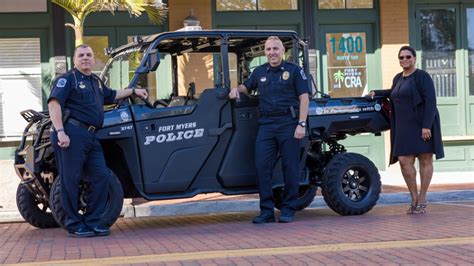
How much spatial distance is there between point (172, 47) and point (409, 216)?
3.44m

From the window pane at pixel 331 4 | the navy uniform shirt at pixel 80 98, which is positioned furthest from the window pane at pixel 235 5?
the navy uniform shirt at pixel 80 98

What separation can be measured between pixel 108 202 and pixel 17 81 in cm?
658

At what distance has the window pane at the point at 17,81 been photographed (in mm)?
13766

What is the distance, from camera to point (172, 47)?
9328mm

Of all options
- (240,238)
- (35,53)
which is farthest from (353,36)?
(240,238)

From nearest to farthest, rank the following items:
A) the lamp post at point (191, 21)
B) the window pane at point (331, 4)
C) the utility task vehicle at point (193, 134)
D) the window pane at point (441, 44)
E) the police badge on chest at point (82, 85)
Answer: the police badge on chest at point (82, 85)
the utility task vehicle at point (193, 134)
the lamp post at point (191, 21)
the window pane at point (331, 4)
the window pane at point (441, 44)

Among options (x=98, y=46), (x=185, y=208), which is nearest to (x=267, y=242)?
(x=185, y=208)

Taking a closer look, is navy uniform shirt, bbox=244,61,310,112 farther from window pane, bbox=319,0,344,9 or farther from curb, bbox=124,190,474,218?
window pane, bbox=319,0,344,9

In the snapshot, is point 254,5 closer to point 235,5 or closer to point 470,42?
point 235,5

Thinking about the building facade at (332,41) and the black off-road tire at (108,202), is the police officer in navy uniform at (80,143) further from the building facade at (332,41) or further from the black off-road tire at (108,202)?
the building facade at (332,41)

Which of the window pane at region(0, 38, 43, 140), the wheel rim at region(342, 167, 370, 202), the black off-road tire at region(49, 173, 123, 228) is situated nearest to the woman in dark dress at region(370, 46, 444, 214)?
the wheel rim at region(342, 167, 370, 202)

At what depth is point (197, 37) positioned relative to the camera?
877 centimetres

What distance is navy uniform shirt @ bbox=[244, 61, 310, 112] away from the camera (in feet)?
27.8

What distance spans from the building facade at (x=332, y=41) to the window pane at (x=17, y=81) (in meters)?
0.02
